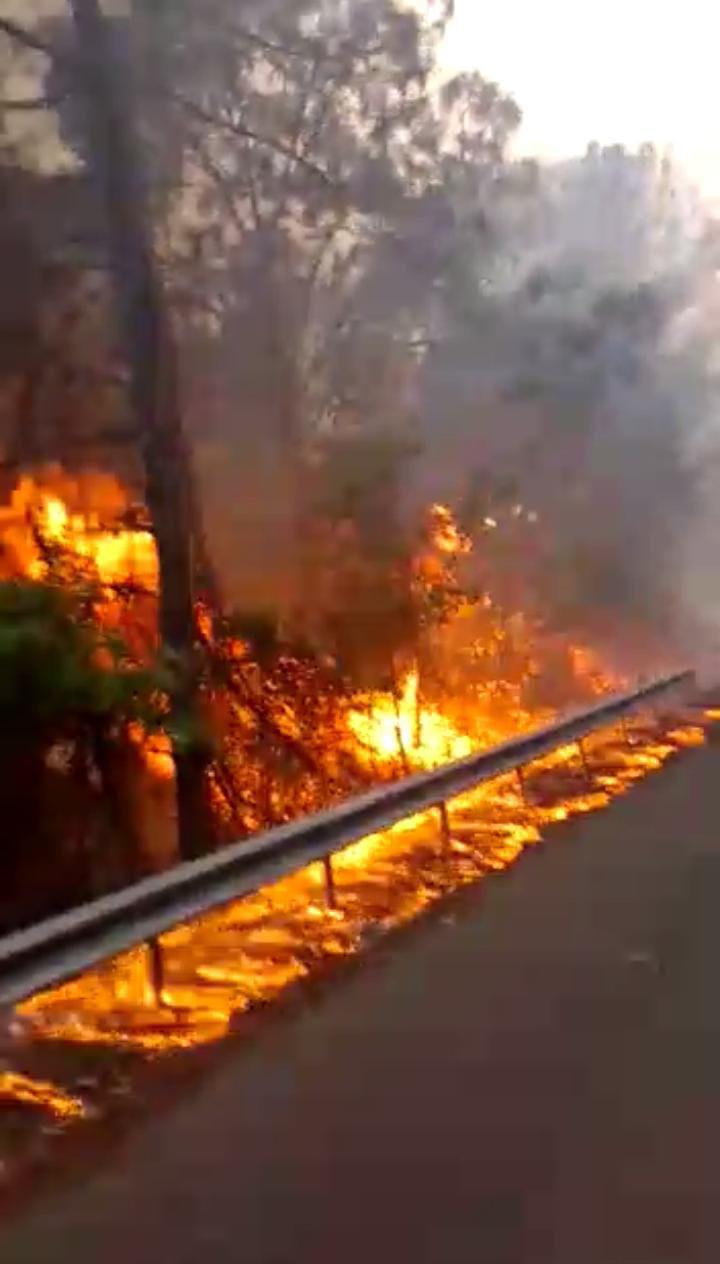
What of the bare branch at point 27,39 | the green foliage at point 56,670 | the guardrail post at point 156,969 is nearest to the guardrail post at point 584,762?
the green foliage at point 56,670

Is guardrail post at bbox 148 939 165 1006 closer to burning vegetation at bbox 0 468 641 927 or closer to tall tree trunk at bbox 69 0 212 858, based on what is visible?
burning vegetation at bbox 0 468 641 927

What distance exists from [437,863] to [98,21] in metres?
9.97

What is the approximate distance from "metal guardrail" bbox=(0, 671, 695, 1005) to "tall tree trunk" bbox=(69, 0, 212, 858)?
5434 mm

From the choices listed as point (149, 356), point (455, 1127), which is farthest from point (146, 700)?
point (455, 1127)

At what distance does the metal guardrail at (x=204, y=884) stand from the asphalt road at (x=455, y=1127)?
2.36ft

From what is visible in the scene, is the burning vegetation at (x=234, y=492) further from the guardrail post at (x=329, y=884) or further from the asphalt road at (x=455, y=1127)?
the asphalt road at (x=455, y=1127)

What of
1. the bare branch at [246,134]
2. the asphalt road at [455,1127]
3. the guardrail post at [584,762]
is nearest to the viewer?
the asphalt road at [455,1127]

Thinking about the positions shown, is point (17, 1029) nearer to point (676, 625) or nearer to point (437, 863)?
point (437, 863)

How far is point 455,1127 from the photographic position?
6.46m

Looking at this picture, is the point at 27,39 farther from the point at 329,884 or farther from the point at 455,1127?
the point at 455,1127

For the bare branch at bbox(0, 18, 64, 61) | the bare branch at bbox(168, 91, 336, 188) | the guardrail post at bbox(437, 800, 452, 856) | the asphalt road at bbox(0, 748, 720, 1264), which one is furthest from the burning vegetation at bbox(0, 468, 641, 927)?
the asphalt road at bbox(0, 748, 720, 1264)

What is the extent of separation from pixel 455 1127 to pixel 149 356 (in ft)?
44.8

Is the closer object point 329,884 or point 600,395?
point 329,884

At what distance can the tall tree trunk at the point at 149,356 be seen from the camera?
59.7 feet
